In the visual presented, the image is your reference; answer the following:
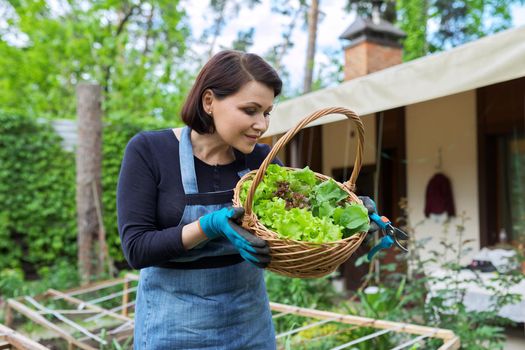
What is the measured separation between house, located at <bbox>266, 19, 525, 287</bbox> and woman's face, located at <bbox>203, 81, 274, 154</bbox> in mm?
2005

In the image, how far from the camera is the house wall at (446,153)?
17.9 feet

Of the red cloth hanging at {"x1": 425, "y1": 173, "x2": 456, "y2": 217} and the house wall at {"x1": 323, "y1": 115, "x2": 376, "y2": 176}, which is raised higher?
the house wall at {"x1": 323, "y1": 115, "x2": 376, "y2": 176}

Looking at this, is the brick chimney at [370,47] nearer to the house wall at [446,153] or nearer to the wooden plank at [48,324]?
the house wall at [446,153]

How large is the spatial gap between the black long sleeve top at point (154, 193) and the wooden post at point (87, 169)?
4.52 meters

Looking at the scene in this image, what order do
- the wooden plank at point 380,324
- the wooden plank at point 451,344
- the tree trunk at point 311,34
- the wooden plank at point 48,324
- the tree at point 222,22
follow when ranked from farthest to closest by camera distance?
the tree at point 222,22 → the tree trunk at point 311,34 → the wooden plank at point 48,324 → the wooden plank at point 380,324 → the wooden plank at point 451,344

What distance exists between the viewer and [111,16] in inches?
469

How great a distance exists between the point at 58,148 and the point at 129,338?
441 cm

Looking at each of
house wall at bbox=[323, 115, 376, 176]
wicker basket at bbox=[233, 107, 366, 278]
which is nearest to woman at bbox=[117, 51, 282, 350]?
wicker basket at bbox=[233, 107, 366, 278]

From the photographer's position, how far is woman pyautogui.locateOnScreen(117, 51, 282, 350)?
1.28 metres

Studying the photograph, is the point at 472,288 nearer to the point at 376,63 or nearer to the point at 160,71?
the point at 376,63

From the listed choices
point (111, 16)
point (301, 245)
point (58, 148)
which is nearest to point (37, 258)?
point (58, 148)

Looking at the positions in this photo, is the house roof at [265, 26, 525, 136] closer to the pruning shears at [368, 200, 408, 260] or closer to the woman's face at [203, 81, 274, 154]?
the pruning shears at [368, 200, 408, 260]

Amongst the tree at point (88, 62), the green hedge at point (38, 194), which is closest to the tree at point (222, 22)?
the tree at point (88, 62)

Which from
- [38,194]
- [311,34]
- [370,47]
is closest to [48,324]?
[38,194]
